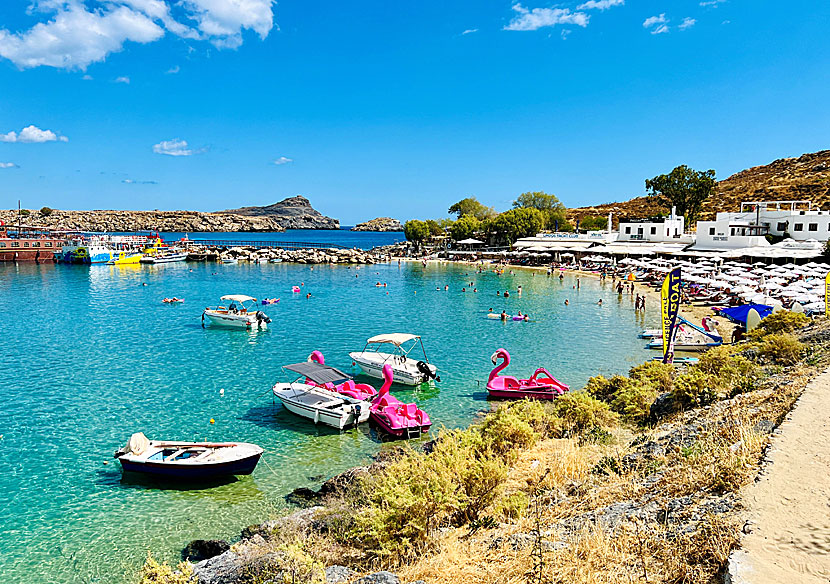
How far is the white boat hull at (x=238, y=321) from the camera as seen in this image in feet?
109

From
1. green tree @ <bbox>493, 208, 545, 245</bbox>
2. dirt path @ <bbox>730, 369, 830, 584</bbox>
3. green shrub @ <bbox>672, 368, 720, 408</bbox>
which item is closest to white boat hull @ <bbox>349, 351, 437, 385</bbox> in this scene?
green shrub @ <bbox>672, 368, 720, 408</bbox>

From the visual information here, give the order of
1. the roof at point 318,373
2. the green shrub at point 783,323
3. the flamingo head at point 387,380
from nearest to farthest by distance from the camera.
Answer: the roof at point 318,373
the flamingo head at point 387,380
the green shrub at point 783,323

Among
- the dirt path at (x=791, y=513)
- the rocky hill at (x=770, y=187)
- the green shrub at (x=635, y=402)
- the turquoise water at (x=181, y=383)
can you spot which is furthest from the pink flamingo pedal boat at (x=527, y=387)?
the rocky hill at (x=770, y=187)

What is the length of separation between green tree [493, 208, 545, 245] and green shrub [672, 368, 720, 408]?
77.8m

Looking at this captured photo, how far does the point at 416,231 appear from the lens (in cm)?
10112

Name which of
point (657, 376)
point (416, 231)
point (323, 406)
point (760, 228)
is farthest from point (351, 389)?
point (416, 231)

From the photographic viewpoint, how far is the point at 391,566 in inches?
280

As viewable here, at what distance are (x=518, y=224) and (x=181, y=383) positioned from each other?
7551 centimetres

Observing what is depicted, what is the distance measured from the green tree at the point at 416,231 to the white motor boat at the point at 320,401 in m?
83.5

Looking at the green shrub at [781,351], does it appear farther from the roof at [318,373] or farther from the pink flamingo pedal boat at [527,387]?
the roof at [318,373]

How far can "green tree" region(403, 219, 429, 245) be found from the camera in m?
101

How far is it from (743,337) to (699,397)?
14610 millimetres

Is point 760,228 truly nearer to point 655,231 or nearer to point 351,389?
point 655,231

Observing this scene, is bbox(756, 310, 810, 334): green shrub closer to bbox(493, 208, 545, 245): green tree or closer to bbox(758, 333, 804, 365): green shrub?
bbox(758, 333, 804, 365): green shrub
